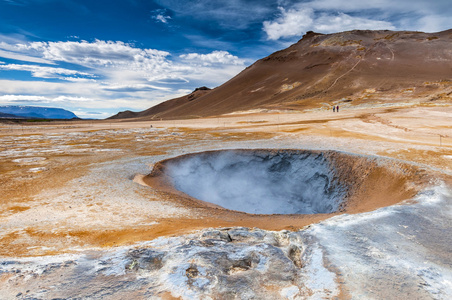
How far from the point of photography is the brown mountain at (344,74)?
177 ft

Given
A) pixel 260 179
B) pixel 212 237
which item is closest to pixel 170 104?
pixel 260 179

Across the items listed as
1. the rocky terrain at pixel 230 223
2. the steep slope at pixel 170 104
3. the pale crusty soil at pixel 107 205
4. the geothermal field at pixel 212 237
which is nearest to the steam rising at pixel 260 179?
the rocky terrain at pixel 230 223

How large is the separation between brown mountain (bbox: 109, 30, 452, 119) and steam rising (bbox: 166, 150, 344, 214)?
126 feet

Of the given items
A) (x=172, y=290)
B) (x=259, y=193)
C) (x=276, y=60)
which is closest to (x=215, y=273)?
(x=172, y=290)

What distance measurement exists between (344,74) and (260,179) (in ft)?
211

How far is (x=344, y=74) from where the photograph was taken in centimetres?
6794

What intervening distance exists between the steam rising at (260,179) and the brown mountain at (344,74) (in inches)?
1511

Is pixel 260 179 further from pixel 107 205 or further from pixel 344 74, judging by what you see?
pixel 344 74

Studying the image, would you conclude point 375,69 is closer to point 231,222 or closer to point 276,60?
point 276,60

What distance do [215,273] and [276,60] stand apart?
325 feet

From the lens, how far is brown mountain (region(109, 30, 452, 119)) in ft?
177

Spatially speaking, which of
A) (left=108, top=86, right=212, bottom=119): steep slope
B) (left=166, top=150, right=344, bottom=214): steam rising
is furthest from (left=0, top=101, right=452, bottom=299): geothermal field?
(left=108, top=86, right=212, bottom=119): steep slope

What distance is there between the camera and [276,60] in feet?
314

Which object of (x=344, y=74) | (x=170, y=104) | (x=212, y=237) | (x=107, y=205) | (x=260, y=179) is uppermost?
(x=344, y=74)
